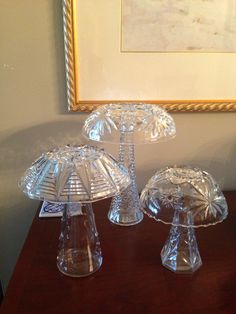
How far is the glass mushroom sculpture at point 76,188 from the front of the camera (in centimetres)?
52

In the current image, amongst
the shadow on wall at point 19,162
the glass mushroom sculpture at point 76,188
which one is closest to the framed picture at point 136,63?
the shadow on wall at point 19,162

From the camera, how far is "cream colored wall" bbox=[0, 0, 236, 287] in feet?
2.69

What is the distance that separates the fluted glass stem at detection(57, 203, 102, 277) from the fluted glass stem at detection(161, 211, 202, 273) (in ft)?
0.54

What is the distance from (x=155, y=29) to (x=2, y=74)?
47 centimetres

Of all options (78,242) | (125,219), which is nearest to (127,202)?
(125,219)

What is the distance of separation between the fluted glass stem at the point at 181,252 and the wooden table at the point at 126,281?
0.02m

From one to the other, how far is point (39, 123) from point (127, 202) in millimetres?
382

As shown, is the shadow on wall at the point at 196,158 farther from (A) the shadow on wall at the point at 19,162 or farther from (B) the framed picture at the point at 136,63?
(A) the shadow on wall at the point at 19,162

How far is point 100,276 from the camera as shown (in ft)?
2.08

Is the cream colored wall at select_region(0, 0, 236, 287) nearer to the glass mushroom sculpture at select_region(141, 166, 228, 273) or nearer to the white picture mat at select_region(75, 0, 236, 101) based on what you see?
the white picture mat at select_region(75, 0, 236, 101)

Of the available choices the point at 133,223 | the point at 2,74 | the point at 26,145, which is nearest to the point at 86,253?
the point at 133,223

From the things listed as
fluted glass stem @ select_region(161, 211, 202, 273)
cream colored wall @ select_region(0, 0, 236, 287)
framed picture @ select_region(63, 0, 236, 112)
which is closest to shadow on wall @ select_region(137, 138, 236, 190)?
cream colored wall @ select_region(0, 0, 236, 287)

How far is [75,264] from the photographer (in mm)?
654

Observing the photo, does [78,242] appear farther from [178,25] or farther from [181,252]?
[178,25]
